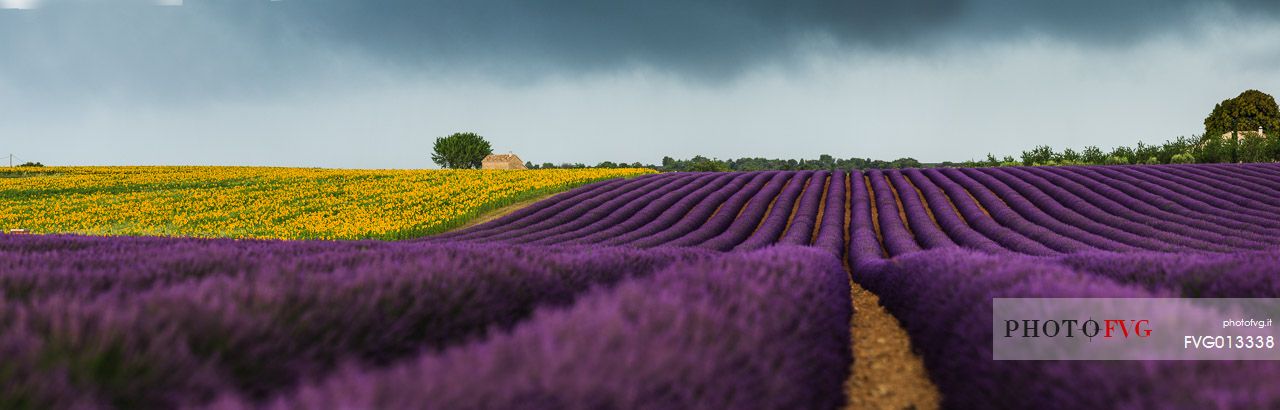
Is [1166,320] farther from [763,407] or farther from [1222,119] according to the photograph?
[1222,119]

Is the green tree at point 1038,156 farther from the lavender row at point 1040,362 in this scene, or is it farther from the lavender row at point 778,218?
the lavender row at point 1040,362

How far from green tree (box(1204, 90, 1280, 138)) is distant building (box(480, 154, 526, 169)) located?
67901 mm

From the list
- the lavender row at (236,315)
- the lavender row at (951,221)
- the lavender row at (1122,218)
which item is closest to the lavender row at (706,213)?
the lavender row at (951,221)

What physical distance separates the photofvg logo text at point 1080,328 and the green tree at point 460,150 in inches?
2991

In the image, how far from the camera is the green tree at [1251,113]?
55281 mm

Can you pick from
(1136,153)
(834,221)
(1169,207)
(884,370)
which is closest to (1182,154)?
(1136,153)

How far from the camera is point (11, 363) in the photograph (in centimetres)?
216

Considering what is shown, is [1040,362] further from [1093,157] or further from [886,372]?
[1093,157]

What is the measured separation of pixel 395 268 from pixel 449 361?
2.13 m

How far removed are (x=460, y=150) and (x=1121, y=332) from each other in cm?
7702

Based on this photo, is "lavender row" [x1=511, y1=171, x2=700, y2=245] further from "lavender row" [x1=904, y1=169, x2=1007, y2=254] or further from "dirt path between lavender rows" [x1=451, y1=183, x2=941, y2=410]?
"lavender row" [x1=904, y1=169, x2=1007, y2=254]

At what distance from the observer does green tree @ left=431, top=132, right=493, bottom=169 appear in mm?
75750

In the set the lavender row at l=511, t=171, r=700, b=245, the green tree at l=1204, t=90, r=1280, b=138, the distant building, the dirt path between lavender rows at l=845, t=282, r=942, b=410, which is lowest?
the dirt path between lavender rows at l=845, t=282, r=942, b=410

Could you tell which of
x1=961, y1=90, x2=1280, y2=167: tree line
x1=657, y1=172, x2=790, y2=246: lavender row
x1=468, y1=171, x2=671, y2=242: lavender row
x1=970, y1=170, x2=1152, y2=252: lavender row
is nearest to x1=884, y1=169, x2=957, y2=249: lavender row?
x1=970, y1=170, x2=1152, y2=252: lavender row
